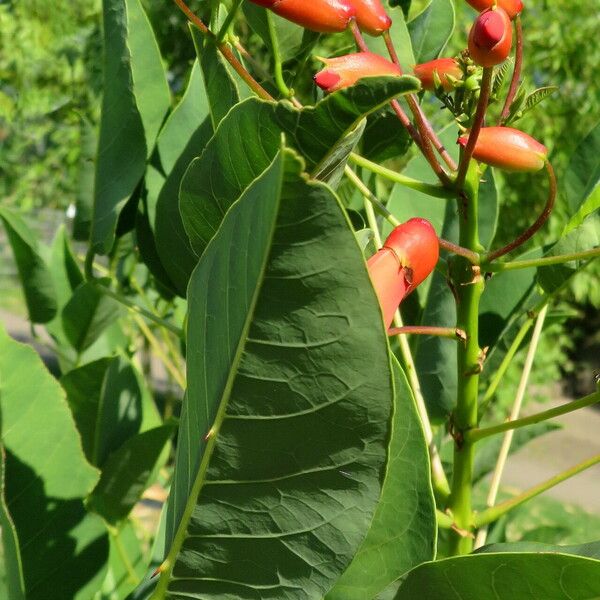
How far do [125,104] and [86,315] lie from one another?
0.31 m

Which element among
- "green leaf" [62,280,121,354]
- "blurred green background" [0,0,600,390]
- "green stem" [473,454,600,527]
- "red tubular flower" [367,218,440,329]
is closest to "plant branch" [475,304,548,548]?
"green stem" [473,454,600,527]

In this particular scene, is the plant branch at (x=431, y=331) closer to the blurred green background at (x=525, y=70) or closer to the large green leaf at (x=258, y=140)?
the large green leaf at (x=258, y=140)

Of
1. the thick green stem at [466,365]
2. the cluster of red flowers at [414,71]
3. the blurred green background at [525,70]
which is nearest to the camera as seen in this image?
the cluster of red flowers at [414,71]

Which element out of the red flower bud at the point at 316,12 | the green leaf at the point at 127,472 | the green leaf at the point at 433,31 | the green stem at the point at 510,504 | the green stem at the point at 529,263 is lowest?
the green leaf at the point at 127,472

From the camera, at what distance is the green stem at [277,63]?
607 mm

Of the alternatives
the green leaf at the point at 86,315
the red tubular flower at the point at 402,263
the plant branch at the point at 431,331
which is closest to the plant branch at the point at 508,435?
the plant branch at the point at 431,331

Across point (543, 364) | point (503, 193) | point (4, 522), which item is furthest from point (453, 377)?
point (543, 364)

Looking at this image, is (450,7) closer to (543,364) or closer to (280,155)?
(280,155)

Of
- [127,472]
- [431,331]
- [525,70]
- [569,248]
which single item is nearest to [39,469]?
[127,472]

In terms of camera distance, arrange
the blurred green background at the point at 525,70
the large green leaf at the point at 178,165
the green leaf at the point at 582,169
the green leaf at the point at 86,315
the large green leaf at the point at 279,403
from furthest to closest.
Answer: the blurred green background at the point at 525,70 → the green leaf at the point at 86,315 → the green leaf at the point at 582,169 → the large green leaf at the point at 178,165 → the large green leaf at the point at 279,403

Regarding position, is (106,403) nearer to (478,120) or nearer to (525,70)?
(478,120)

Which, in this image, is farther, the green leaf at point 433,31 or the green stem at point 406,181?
the green leaf at point 433,31

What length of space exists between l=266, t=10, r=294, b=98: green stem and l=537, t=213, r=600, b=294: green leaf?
22 cm

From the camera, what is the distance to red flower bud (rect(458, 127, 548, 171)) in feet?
1.75
